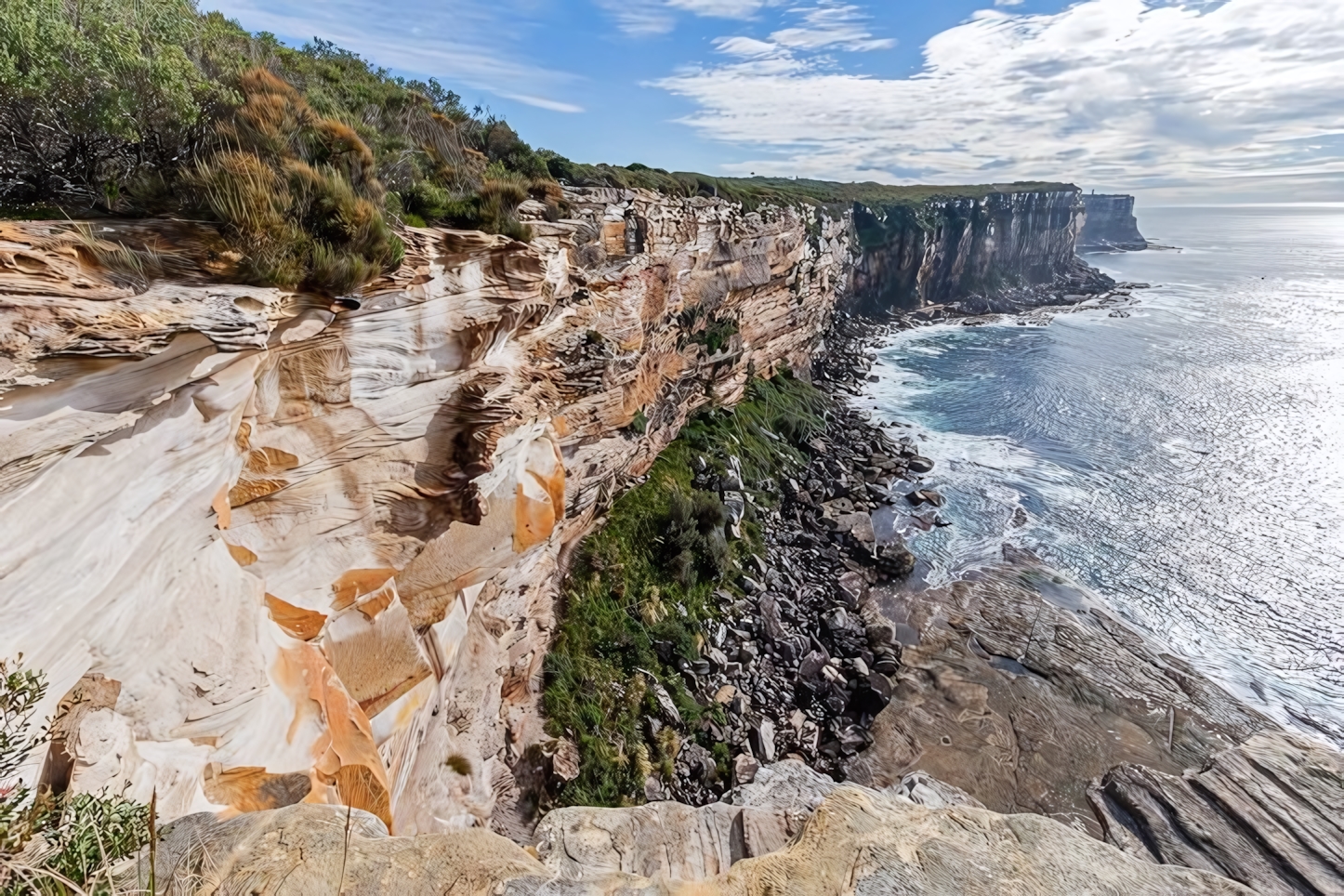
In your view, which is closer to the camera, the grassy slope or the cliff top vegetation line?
the cliff top vegetation line

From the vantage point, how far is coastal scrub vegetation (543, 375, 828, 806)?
1307 cm

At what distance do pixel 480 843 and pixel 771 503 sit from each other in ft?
68.8

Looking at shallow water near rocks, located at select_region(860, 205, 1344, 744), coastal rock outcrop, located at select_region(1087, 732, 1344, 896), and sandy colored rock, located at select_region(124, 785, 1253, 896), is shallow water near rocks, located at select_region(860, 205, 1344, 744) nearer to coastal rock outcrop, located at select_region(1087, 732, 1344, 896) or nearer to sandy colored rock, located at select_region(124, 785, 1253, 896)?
coastal rock outcrop, located at select_region(1087, 732, 1344, 896)

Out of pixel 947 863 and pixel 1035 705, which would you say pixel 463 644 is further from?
pixel 1035 705

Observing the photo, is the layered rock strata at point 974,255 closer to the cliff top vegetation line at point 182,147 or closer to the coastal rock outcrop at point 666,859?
the cliff top vegetation line at point 182,147

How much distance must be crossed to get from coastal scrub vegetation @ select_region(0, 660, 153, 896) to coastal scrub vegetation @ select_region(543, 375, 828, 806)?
30.9 feet

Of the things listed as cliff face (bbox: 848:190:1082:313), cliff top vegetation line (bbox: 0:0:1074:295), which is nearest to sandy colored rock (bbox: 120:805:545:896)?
cliff top vegetation line (bbox: 0:0:1074:295)

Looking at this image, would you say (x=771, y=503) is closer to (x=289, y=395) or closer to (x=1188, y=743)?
(x=1188, y=743)

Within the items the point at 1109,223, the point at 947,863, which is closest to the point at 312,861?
the point at 947,863

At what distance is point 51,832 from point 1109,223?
193066 millimetres

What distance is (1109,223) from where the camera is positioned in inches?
5797

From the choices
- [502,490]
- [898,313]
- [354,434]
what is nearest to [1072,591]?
[502,490]

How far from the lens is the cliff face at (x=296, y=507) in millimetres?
5180

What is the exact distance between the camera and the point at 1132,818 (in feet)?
28.0
